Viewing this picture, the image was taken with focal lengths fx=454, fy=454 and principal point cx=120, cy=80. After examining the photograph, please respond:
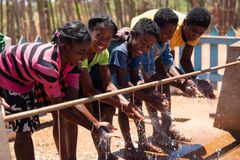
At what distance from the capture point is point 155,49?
14.5 ft

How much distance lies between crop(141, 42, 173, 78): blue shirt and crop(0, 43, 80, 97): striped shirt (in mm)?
1020

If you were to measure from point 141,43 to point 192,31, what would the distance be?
988mm

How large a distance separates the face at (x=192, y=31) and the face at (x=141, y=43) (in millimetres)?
884

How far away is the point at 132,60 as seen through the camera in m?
4.14

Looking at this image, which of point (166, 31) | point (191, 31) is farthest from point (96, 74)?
point (191, 31)

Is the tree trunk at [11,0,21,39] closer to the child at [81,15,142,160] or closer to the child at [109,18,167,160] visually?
the child at [109,18,167,160]

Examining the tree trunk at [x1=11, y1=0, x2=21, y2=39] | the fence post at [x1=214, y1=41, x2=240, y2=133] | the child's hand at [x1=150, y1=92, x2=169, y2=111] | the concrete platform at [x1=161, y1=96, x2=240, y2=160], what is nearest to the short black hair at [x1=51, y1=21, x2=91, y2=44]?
the child's hand at [x1=150, y1=92, x2=169, y2=111]

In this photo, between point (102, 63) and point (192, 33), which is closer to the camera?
point (102, 63)

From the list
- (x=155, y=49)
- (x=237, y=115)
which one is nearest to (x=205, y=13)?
(x=155, y=49)

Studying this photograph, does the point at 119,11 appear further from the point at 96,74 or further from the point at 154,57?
the point at 96,74

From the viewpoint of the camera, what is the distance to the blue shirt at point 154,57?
4.27 metres

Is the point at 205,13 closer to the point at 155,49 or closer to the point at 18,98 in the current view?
the point at 155,49

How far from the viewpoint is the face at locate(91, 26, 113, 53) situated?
3598 mm

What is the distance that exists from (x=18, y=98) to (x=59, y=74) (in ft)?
1.33
